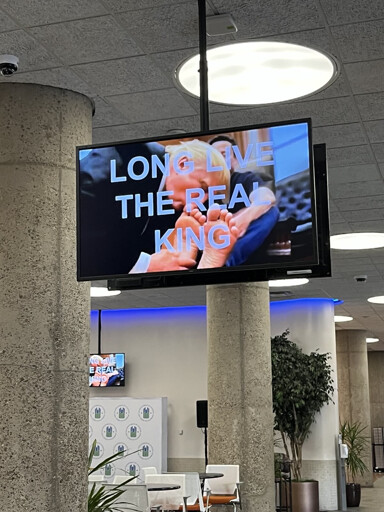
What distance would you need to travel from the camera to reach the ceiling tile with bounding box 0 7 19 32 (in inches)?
150

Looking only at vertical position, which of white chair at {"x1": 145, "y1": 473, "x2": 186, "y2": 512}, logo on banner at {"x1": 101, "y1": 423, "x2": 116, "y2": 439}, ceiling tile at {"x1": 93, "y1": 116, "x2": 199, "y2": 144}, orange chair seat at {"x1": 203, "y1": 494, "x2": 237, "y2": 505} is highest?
ceiling tile at {"x1": 93, "y1": 116, "x2": 199, "y2": 144}

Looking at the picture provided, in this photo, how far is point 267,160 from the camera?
3463mm

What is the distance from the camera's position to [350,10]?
3.81 metres

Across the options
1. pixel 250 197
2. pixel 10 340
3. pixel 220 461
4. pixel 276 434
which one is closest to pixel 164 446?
pixel 276 434

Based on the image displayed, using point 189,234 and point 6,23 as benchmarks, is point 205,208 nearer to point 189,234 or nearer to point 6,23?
point 189,234

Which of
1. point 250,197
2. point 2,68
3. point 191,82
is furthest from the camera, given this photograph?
point 191,82

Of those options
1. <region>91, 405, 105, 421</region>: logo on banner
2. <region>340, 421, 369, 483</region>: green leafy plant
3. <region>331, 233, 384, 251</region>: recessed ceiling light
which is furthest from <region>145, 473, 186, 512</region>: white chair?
<region>340, 421, 369, 483</region>: green leafy plant

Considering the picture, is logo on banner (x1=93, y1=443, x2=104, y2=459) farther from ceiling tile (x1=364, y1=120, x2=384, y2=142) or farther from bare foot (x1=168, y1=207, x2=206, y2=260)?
bare foot (x1=168, y1=207, x2=206, y2=260)

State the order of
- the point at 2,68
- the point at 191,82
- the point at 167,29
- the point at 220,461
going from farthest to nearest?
the point at 220,461, the point at 191,82, the point at 2,68, the point at 167,29

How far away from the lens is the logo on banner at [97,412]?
45.3 feet

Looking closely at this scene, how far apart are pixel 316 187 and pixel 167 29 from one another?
1126 mm

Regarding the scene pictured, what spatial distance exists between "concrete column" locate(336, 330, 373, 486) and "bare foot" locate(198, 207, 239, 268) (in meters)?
14.6

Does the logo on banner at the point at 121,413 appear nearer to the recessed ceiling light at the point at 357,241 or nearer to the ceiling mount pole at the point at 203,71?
the recessed ceiling light at the point at 357,241

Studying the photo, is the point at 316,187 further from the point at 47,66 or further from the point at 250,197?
the point at 47,66
